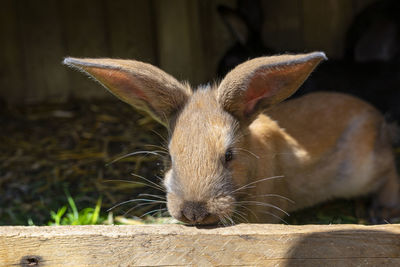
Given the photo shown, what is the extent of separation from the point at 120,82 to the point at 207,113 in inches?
19.3

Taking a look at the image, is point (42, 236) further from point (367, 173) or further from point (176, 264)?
point (367, 173)

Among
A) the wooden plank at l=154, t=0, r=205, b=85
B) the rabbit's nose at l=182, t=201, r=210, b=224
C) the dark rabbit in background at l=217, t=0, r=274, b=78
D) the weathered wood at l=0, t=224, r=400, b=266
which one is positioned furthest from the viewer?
the wooden plank at l=154, t=0, r=205, b=85

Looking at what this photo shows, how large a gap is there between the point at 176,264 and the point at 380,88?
141 inches

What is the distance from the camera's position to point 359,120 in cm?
384

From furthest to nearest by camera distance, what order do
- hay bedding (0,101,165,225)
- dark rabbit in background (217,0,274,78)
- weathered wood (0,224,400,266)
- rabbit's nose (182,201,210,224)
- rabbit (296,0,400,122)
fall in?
dark rabbit in background (217,0,274,78), rabbit (296,0,400,122), hay bedding (0,101,165,225), rabbit's nose (182,201,210,224), weathered wood (0,224,400,266)

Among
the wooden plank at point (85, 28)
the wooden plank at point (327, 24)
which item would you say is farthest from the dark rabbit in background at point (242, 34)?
the wooden plank at point (85, 28)

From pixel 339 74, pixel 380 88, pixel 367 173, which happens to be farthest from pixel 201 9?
pixel 367 173

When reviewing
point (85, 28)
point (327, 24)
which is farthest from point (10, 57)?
point (327, 24)

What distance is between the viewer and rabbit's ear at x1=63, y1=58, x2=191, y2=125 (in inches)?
106

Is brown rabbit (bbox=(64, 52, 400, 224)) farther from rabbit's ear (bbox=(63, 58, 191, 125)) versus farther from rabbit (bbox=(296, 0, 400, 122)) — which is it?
rabbit (bbox=(296, 0, 400, 122))

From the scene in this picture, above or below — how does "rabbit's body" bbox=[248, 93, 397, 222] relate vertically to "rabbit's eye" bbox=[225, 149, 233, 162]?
below

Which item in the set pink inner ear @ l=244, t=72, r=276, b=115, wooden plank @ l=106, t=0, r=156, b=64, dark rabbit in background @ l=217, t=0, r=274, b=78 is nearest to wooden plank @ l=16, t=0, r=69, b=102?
wooden plank @ l=106, t=0, r=156, b=64

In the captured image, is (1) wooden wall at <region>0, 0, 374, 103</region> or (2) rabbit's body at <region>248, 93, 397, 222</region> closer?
(2) rabbit's body at <region>248, 93, 397, 222</region>

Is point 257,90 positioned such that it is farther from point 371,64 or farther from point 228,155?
point 371,64
